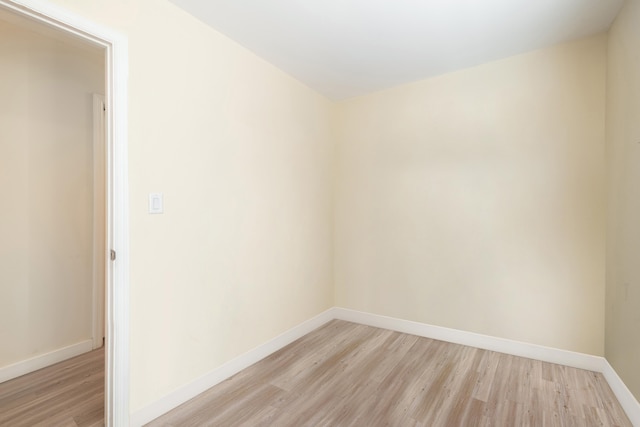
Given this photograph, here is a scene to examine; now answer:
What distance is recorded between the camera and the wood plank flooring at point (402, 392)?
1763 millimetres

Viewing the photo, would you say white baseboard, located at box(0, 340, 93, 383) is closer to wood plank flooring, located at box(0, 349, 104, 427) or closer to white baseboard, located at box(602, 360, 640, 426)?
wood plank flooring, located at box(0, 349, 104, 427)

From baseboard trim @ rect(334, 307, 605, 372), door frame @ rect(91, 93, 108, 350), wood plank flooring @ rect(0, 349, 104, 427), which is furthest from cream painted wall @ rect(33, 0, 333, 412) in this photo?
door frame @ rect(91, 93, 108, 350)

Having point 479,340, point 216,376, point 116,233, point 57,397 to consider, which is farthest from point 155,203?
point 479,340

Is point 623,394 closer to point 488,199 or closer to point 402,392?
point 402,392

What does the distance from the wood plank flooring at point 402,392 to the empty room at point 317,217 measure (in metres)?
0.02

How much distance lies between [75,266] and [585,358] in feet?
13.9

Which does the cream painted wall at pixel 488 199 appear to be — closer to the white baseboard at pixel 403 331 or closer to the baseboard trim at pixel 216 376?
the white baseboard at pixel 403 331

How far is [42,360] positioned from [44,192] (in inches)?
52.3

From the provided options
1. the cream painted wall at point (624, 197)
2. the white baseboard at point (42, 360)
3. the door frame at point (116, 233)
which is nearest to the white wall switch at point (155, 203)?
the door frame at point (116, 233)

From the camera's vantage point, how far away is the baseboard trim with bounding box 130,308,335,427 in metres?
1.74

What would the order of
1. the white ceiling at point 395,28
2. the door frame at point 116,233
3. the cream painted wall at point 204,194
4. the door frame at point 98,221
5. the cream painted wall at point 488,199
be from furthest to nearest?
the door frame at point 98,221 < the cream painted wall at point 488,199 < the white ceiling at point 395,28 < the cream painted wall at point 204,194 < the door frame at point 116,233

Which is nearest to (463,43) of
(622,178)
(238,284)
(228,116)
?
(622,178)

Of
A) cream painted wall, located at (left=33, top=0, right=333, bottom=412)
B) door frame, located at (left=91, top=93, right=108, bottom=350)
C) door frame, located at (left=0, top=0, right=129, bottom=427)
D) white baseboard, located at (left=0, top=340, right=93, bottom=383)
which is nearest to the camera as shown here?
door frame, located at (left=0, top=0, right=129, bottom=427)

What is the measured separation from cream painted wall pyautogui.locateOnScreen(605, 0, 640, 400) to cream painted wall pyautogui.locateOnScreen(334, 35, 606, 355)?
5.8 inches
